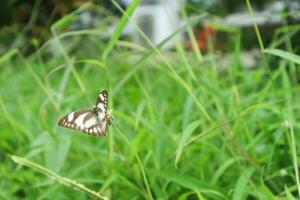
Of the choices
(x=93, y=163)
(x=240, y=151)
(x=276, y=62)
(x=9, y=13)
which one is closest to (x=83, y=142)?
(x=93, y=163)

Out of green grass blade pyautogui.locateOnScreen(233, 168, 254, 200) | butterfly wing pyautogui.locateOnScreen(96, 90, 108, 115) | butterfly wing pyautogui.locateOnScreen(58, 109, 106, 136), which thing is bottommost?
green grass blade pyautogui.locateOnScreen(233, 168, 254, 200)

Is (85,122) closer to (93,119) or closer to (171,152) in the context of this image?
(93,119)

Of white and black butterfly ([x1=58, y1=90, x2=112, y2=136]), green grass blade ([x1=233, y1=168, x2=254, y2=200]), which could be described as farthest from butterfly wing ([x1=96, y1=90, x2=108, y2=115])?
green grass blade ([x1=233, y1=168, x2=254, y2=200])

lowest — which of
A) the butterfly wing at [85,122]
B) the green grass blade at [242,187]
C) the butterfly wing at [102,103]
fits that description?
the green grass blade at [242,187]

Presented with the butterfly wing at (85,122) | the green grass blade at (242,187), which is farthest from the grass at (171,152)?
the butterfly wing at (85,122)

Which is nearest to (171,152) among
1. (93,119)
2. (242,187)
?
(242,187)

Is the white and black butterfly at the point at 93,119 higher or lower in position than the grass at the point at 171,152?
higher

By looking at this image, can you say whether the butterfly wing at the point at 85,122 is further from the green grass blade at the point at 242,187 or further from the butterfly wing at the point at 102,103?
the green grass blade at the point at 242,187

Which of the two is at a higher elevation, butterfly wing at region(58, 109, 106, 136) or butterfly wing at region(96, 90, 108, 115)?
butterfly wing at region(96, 90, 108, 115)

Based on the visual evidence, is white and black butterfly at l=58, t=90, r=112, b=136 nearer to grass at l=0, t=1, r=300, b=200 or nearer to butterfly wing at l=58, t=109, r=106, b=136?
butterfly wing at l=58, t=109, r=106, b=136
